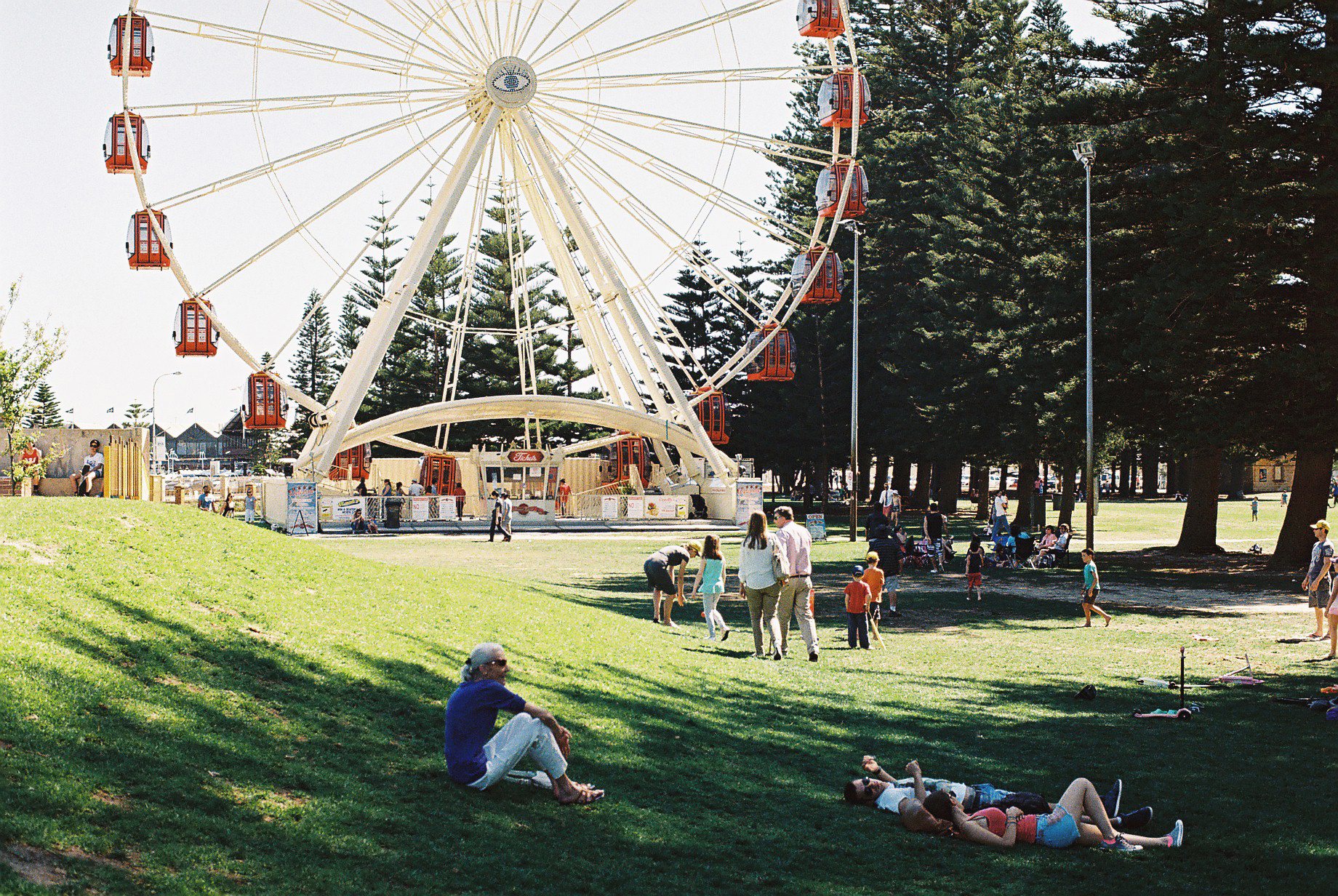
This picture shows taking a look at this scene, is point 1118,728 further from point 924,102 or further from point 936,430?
point 924,102

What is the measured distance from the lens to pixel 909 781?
895 cm

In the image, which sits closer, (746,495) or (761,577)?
(761,577)

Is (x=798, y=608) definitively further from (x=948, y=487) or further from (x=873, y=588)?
(x=948, y=487)

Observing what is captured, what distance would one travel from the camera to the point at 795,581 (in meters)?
15.0

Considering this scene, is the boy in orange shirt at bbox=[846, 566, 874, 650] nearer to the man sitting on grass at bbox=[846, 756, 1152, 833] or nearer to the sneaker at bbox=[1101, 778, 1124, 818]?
the man sitting on grass at bbox=[846, 756, 1152, 833]

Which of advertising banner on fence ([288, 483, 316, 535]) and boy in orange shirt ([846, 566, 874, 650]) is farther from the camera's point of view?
advertising banner on fence ([288, 483, 316, 535])

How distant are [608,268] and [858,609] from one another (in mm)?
24463

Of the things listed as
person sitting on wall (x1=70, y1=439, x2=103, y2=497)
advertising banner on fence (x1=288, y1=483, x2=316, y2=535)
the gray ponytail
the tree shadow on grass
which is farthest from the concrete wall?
the gray ponytail

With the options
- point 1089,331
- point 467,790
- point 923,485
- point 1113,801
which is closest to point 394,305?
point 1089,331

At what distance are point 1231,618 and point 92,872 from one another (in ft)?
60.4

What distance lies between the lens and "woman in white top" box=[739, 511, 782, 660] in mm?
14852

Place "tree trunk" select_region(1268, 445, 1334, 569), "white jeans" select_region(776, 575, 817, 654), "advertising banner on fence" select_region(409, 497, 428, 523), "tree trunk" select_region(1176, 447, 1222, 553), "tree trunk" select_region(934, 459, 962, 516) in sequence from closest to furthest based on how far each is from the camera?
"white jeans" select_region(776, 575, 817, 654) → "tree trunk" select_region(1268, 445, 1334, 569) → "tree trunk" select_region(1176, 447, 1222, 553) → "advertising banner on fence" select_region(409, 497, 428, 523) → "tree trunk" select_region(934, 459, 962, 516)

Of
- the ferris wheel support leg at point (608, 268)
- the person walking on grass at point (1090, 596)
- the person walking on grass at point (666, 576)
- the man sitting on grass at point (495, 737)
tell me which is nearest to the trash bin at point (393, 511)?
the ferris wheel support leg at point (608, 268)

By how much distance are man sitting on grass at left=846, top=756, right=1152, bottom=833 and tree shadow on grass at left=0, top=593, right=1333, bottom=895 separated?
0.14 meters
